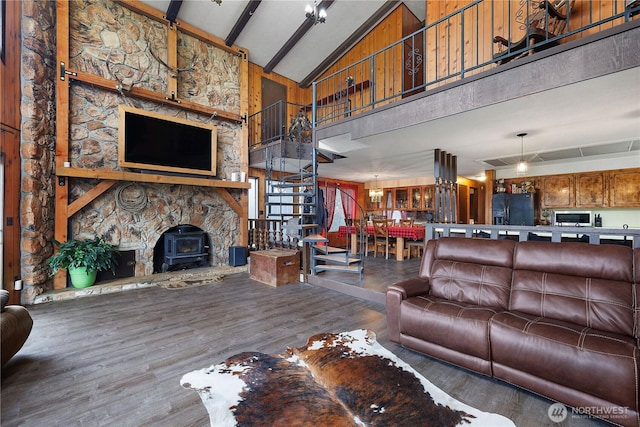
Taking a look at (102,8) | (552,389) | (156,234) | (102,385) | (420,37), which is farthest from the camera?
(420,37)

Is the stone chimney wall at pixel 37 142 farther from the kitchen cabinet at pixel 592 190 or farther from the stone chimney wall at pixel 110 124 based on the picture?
the kitchen cabinet at pixel 592 190

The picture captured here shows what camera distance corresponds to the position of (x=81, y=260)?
12.9 feet

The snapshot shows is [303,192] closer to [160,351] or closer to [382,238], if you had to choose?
[382,238]

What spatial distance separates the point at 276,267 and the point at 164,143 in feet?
10.1

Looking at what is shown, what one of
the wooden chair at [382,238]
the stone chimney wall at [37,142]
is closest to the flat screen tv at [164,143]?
the stone chimney wall at [37,142]

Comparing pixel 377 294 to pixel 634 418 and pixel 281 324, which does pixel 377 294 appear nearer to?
pixel 281 324

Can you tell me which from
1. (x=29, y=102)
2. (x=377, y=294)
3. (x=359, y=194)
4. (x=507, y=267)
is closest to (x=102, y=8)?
(x=29, y=102)

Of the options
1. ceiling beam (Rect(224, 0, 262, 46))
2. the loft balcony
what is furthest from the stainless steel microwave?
ceiling beam (Rect(224, 0, 262, 46))

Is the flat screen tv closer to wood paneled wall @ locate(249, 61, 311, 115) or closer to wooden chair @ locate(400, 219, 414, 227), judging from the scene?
wood paneled wall @ locate(249, 61, 311, 115)

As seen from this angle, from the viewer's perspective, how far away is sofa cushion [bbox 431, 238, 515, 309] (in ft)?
7.66

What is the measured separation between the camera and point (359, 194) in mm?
10352

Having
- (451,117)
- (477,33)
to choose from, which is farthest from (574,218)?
(477,33)

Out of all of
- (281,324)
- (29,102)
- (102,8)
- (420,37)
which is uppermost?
(420,37)

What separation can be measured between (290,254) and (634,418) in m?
3.99
